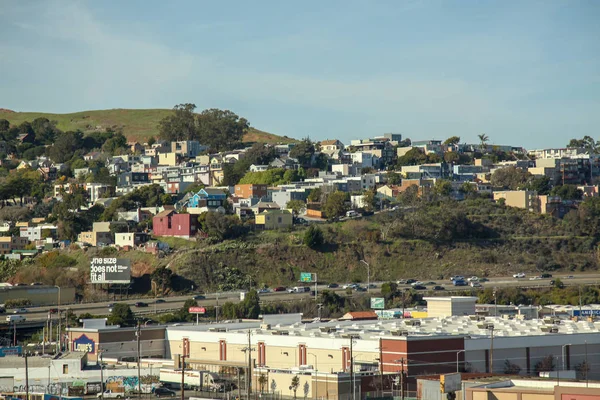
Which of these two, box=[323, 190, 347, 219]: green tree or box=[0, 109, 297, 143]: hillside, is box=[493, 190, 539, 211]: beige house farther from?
box=[0, 109, 297, 143]: hillside

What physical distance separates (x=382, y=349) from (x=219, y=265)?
46089 millimetres

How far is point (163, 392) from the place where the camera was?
178 ft

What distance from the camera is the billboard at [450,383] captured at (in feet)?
141

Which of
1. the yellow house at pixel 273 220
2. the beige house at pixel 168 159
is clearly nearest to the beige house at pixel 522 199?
the yellow house at pixel 273 220

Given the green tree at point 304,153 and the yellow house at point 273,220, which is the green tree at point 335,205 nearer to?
the yellow house at point 273,220

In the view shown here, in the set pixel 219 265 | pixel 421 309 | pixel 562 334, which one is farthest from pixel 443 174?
pixel 562 334

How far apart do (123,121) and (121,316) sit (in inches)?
4461

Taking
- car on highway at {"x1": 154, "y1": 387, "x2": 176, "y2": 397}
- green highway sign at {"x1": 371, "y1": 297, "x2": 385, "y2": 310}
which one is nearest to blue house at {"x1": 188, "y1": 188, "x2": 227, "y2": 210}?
green highway sign at {"x1": 371, "y1": 297, "x2": 385, "y2": 310}

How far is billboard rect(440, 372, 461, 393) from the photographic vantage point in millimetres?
42969

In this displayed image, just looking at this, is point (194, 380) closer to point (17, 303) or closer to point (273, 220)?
point (17, 303)

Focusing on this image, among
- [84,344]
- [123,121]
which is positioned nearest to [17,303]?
[84,344]

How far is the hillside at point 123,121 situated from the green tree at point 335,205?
5846cm

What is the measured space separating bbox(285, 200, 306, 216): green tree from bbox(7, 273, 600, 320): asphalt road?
16.0 metres

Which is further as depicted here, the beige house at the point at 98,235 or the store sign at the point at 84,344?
the beige house at the point at 98,235
